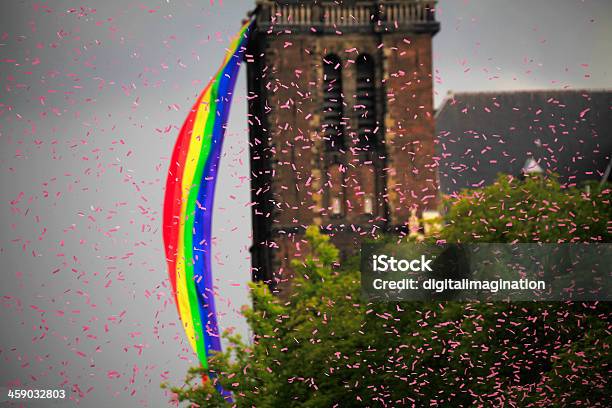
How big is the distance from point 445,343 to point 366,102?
104ft

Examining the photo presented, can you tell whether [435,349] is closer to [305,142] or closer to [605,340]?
[605,340]

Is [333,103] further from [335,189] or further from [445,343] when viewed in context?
[445,343]

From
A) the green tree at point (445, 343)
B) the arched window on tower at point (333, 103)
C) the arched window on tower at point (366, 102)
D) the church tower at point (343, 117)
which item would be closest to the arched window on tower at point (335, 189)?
the church tower at point (343, 117)

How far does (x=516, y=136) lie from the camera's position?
226 ft

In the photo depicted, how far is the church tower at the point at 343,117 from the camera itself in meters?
64.1

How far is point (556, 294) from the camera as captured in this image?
109 ft

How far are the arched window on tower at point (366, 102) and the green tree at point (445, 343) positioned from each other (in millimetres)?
18009

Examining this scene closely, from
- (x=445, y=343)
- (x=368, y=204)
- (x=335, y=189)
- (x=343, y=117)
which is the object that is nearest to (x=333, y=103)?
(x=343, y=117)

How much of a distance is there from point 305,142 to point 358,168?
9.53ft

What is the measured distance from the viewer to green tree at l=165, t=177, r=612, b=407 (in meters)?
32.8

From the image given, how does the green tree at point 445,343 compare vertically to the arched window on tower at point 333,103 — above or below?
below

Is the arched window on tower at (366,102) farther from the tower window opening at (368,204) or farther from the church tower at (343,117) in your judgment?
the tower window opening at (368,204)

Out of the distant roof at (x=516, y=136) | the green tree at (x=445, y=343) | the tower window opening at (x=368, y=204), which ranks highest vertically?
the distant roof at (x=516, y=136)

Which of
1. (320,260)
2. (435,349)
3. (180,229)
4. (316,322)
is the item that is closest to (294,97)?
(180,229)
